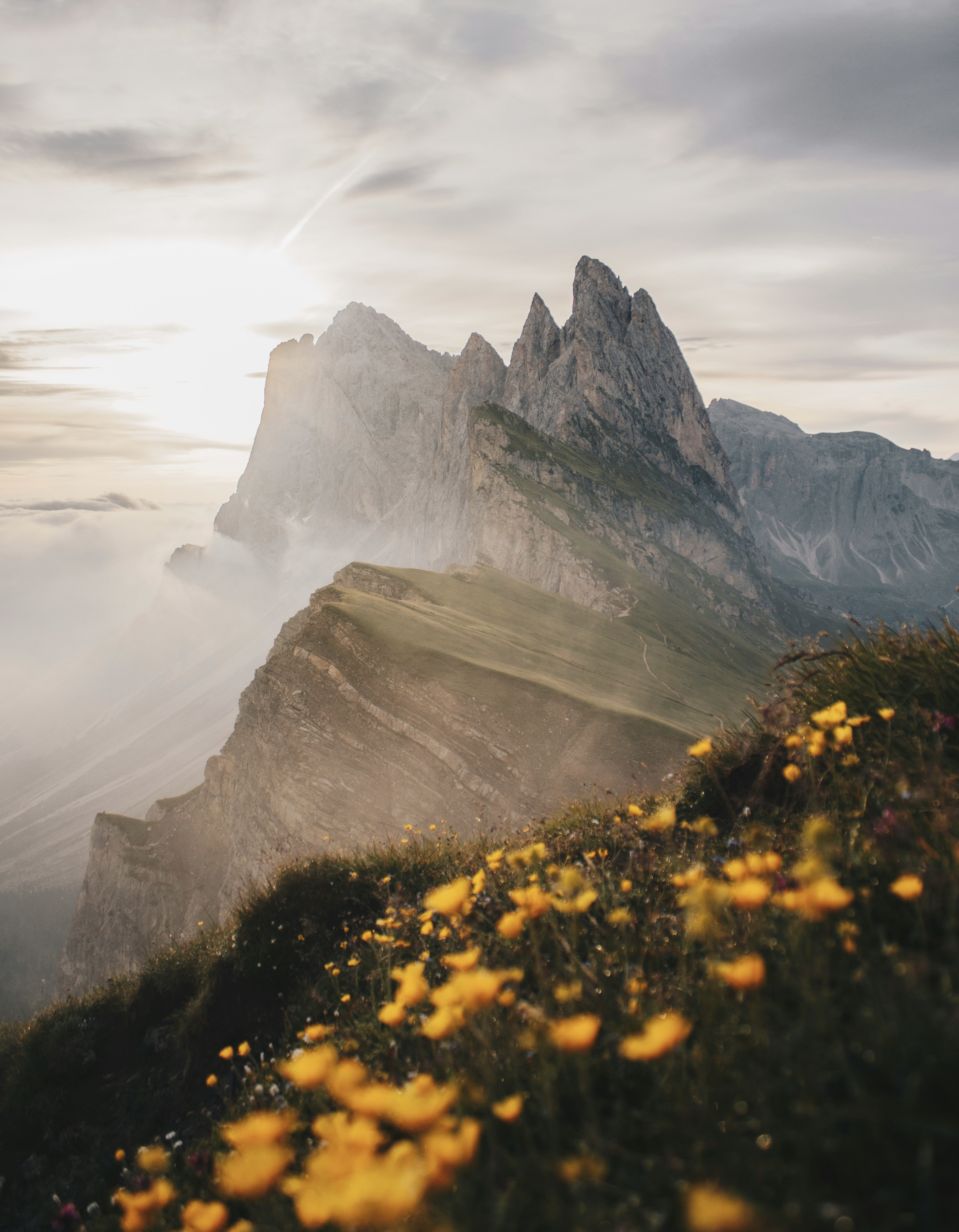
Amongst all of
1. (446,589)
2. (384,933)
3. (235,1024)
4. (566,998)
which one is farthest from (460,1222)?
(446,589)

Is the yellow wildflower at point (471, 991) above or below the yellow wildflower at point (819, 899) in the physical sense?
below

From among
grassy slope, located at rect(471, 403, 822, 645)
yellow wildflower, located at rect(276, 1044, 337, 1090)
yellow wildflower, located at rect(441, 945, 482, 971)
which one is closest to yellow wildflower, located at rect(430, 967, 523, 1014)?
yellow wildflower, located at rect(441, 945, 482, 971)

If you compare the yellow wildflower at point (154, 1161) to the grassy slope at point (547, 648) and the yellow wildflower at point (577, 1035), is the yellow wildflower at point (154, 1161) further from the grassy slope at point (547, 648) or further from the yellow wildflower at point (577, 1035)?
the grassy slope at point (547, 648)

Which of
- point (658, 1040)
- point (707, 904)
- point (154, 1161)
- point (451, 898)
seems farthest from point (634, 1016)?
point (154, 1161)

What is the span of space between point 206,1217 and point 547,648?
2301 inches

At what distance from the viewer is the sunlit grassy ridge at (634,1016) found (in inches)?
78.0

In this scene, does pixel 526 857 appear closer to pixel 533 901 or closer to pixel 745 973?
pixel 533 901

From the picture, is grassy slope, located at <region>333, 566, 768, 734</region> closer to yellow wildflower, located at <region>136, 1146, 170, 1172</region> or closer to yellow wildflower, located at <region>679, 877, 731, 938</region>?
yellow wildflower, located at <region>679, 877, 731, 938</region>

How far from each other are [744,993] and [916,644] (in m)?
4.32

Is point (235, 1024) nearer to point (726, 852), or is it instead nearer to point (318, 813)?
point (726, 852)

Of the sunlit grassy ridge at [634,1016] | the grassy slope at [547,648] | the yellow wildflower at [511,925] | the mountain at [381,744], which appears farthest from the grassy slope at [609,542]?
the yellow wildflower at [511,925]

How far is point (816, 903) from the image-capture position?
85.8 inches

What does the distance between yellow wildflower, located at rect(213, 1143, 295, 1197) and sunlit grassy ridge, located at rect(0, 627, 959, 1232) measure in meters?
0.04

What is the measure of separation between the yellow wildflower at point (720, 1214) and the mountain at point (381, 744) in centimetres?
2226
